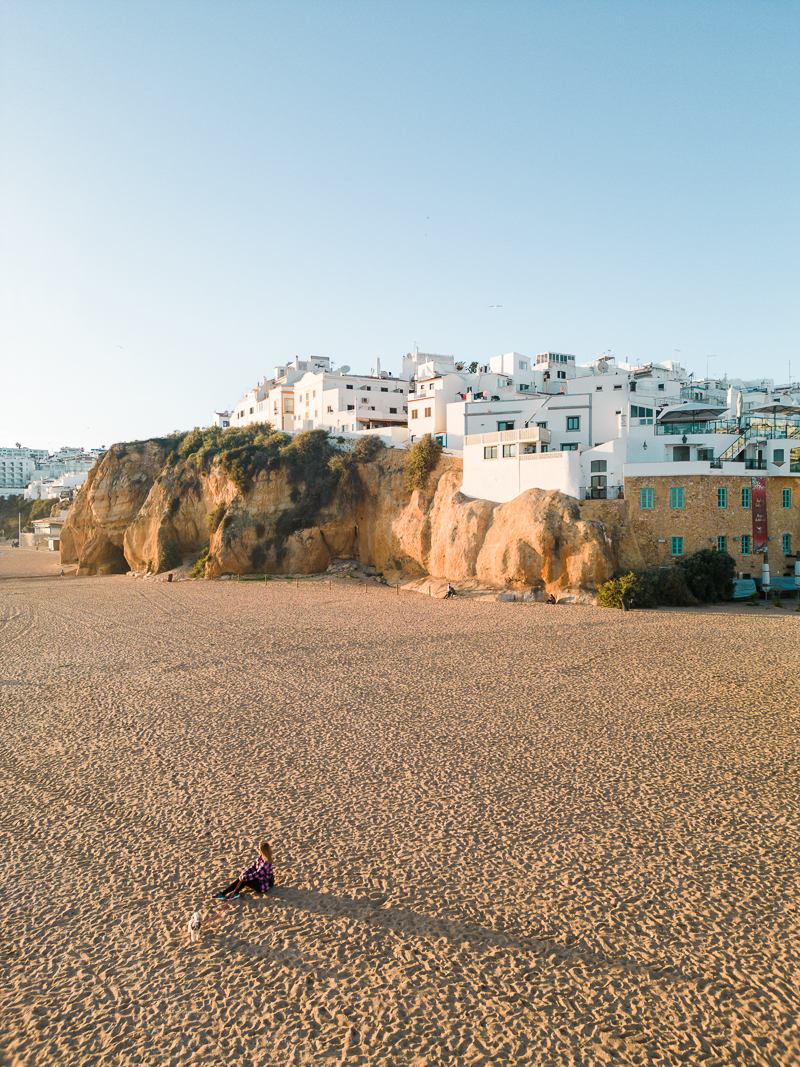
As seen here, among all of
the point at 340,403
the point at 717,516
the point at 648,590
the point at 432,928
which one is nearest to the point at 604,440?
the point at 717,516

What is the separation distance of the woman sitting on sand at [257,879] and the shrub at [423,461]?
33480mm

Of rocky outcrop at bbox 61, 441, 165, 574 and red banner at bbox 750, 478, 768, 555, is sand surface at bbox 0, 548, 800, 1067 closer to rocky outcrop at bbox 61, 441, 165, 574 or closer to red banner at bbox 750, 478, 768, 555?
red banner at bbox 750, 478, 768, 555

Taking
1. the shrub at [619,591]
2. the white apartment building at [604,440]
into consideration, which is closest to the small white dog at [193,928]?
the shrub at [619,591]

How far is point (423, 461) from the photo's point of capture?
137 ft

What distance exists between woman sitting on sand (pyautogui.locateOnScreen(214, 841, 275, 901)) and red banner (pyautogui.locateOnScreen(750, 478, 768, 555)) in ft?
105

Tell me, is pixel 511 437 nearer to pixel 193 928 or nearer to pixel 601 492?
pixel 601 492

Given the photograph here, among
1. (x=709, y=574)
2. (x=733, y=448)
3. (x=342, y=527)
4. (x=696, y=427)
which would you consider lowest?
(x=709, y=574)

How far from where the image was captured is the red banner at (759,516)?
33.4 m

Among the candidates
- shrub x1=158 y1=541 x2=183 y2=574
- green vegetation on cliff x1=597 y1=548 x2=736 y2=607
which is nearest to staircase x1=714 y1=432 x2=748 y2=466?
green vegetation on cliff x1=597 y1=548 x2=736 y2=607

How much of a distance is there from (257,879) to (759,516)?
32770 millimetres

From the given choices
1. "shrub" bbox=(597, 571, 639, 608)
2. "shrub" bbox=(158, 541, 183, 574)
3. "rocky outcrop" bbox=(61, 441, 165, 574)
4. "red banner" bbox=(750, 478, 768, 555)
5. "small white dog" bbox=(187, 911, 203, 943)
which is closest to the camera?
"small white dog" bbox=(187, 911, 203, 943)

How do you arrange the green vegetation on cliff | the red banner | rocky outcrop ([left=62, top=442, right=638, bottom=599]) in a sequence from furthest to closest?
the red banner → rocky outcrop ([left=62, top=442, right=638, bottom=599]) → the green vegetation on cliff

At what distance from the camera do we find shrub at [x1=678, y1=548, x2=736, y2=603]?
3164 centimetres

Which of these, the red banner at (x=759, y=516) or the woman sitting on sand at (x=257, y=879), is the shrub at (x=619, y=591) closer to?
the red banner at (x=759, y=516)
